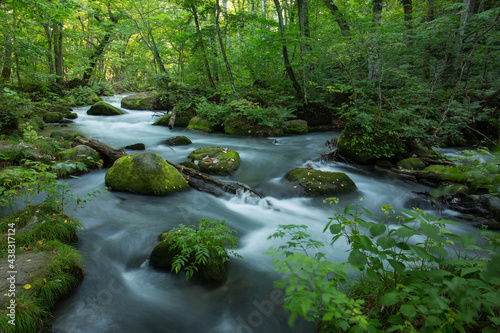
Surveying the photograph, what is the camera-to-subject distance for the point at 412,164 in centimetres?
629

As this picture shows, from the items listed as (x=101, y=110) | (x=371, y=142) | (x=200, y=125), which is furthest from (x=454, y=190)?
(x=101, y=110)

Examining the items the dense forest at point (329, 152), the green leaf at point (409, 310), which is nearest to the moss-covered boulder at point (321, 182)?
the dense forest at point (329, 152)

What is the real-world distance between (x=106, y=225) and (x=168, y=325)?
2.26 meters

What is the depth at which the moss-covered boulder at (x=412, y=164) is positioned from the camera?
6.25 m

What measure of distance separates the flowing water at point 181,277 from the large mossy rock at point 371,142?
0.46 m

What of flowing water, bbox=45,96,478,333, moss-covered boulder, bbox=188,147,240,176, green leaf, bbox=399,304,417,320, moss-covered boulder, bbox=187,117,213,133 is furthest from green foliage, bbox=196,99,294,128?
green leaf, bbox=399,304,417,320

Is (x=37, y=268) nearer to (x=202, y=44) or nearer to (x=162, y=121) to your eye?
(x=162, y=121)

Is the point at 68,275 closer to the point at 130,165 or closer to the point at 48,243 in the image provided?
the point at 48,243

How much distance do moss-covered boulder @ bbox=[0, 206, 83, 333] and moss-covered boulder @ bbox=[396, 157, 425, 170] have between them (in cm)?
701

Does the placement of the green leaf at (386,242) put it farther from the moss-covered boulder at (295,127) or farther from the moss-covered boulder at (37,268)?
the moss-covered boulder at (295,127)

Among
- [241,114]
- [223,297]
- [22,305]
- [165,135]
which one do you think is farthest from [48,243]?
[241,114]

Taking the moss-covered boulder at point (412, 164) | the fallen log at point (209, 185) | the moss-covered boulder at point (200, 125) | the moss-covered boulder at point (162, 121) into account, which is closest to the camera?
the fallen log at point (209, 185)

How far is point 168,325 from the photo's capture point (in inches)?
101

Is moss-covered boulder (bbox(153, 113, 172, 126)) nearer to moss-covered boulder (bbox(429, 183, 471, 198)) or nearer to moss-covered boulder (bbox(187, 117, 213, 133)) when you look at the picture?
moss-covered boulder (bbox(187, 117, 213, 133))
